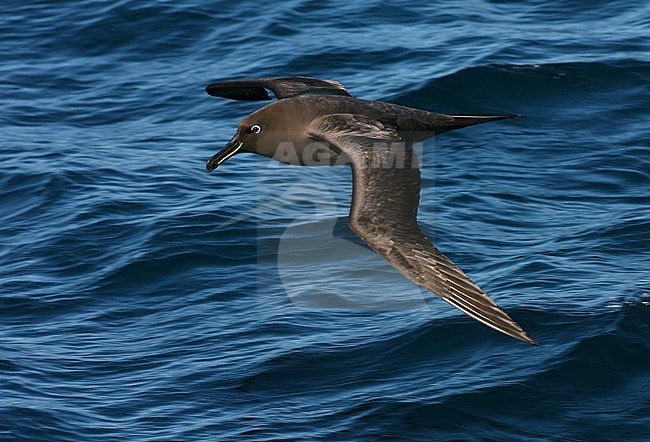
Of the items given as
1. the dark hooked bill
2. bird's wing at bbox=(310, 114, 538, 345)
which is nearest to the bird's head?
the dark hooked bill

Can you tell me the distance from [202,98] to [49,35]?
376 cm

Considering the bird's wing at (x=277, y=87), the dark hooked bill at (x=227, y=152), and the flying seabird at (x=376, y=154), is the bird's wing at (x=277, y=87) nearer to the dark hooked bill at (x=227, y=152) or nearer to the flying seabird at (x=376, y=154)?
the flying seabird at (x=376, y=154)

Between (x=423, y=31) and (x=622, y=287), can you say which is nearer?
(x=622, y=287)

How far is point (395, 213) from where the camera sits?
26.1 ft

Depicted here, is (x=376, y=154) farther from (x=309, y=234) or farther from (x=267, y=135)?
(x=309, y=234)

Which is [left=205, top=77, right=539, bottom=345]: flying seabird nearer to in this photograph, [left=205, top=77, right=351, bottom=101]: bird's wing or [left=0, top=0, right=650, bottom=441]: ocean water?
[left=205, top=77, right=351, bottom=101]: bird's wing

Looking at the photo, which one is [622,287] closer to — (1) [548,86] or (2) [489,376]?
(2) [489,376]

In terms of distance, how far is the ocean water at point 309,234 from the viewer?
347 inches

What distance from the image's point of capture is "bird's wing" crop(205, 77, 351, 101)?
10.3 m

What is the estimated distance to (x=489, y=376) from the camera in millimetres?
9055

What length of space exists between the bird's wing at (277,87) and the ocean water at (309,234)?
1536 mm

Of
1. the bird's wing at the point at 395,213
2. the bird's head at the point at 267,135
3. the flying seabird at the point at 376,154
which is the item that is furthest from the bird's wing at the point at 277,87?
the bird's wing at the point at 395,213

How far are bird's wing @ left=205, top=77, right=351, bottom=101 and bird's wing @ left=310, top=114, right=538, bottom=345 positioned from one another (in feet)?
4.82

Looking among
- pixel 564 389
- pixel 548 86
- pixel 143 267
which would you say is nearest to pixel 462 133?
pixel 548 86
